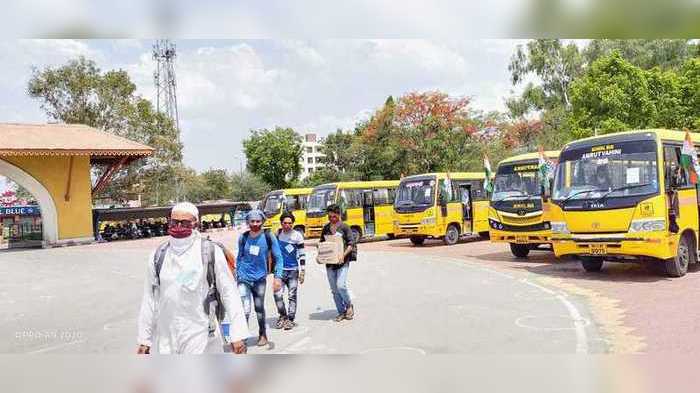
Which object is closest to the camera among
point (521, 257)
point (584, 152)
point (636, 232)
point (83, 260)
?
point (636, 232)

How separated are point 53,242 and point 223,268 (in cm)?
2787

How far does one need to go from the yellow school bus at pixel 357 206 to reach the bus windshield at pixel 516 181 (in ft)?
23.4

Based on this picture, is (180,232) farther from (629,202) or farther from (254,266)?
(629,202)

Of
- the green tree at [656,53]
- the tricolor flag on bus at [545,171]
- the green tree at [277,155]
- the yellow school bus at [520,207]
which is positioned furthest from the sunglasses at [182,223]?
the green tree at [656,53]

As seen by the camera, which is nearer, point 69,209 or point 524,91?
point 69,209

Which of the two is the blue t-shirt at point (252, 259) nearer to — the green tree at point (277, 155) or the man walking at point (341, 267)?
the man walking at point (341, 267)

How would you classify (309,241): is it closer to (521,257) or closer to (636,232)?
(521,257)

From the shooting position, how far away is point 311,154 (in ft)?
147

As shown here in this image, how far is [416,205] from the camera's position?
67.5 ft

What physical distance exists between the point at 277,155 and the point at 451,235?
14.6 metres

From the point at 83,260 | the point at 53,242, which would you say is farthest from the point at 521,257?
the point at 53,242

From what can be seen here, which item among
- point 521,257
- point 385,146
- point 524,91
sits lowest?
point 521,257

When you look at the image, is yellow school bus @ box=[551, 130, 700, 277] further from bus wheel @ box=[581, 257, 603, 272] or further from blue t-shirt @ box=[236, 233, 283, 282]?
blue t-shirt @ box=[236, 233, 283, 282]

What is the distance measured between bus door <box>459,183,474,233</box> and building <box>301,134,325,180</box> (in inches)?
496
